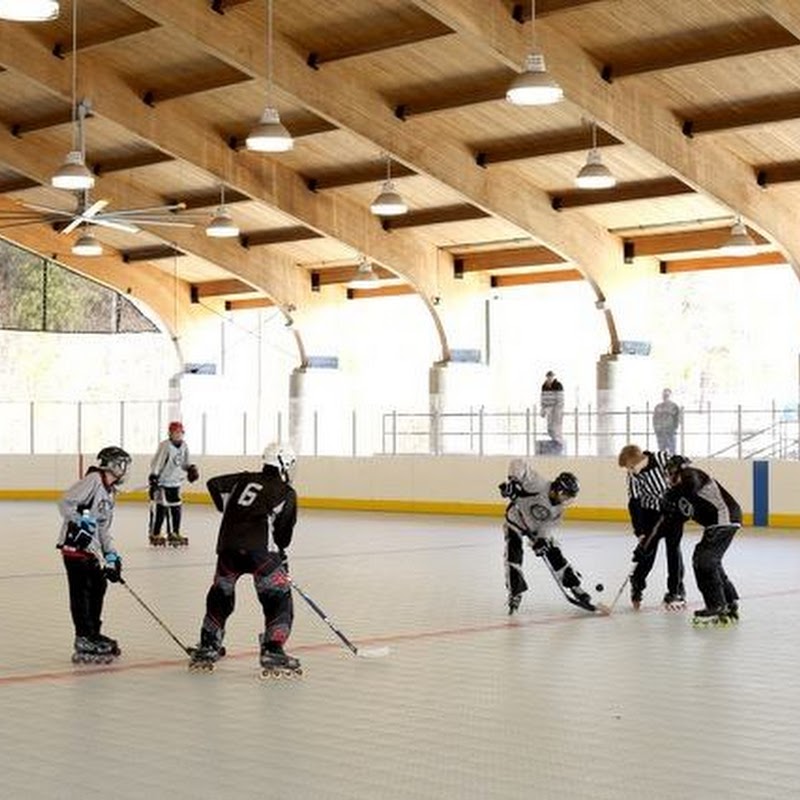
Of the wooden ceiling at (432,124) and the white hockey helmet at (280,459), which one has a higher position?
the wooden ceiling at (432,124)

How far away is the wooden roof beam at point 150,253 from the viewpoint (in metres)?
39.7

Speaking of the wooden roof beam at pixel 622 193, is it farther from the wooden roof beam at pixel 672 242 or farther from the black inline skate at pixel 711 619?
the black inline skate at pixel 711 619

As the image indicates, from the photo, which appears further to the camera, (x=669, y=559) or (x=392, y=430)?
(x=392, y=430)

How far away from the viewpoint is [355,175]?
1238 inches

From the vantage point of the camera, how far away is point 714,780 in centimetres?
698

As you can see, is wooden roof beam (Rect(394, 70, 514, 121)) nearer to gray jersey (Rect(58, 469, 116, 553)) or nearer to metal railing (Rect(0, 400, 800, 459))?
metal railing (Rect(0, 400, 800, 459))

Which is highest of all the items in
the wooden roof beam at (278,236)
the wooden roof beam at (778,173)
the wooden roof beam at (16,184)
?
the wooden roof beam at (16,184)

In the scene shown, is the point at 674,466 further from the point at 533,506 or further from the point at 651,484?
the point at 533,506

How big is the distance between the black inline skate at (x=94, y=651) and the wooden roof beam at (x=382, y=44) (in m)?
14.2

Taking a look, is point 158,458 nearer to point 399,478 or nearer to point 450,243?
point 399,478

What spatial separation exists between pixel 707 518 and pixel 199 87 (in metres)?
16.6

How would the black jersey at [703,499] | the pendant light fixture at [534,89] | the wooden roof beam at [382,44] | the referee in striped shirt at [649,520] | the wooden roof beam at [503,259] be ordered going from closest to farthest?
the black jersey at [703,499]
the referee in striped shirt at [649,520]
the pendant light fixture at [534,89]
the wooden roof beam at [382,44]
the wooden roof beam at [503,259]

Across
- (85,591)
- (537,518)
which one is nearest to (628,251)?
(537,518)

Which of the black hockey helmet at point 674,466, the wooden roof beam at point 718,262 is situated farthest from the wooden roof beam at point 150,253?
the black hockey helmet at point 674,466
